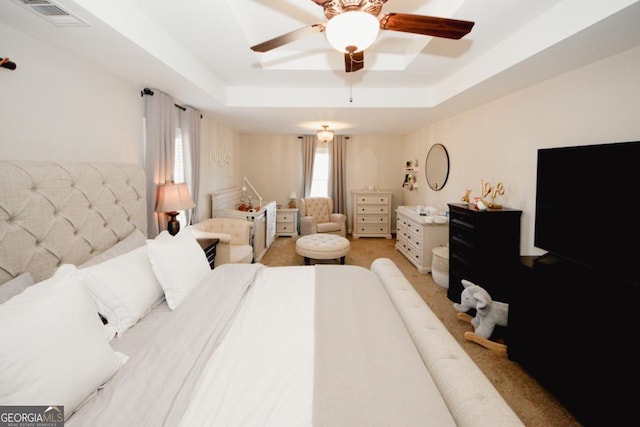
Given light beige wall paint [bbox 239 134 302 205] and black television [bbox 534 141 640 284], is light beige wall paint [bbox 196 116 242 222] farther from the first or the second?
Answer: black television [bbox 534 141 640 284]

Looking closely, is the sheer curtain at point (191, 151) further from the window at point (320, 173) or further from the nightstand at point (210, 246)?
the window at point (320, 173)

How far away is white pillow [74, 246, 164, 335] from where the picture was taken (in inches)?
52.1

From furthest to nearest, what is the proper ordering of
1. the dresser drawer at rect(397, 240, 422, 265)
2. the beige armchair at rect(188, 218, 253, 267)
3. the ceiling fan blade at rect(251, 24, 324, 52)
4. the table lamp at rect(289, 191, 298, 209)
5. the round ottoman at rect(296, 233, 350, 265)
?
1. the table lamp at rect(289, 191, 298, 209)
2. the dresser drawer at rect(397, 240, 422, 265)
3. the round ottoman at rect(296, 233, 350, 265)
4. the beige armchair at rect(188, 218, 253, 267)
5. the ceiling fan blade at rect(251, 24, 324, 52)

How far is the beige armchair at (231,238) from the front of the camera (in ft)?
9.60

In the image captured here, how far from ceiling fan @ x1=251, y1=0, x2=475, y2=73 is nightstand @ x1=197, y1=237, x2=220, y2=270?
1.94m

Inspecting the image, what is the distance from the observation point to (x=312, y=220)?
4996mm

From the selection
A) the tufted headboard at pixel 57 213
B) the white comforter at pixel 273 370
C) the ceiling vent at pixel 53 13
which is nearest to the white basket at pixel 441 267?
the white comforter at pixel 273 370

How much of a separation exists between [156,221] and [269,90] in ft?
6.76

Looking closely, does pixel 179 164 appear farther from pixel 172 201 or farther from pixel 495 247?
pixel 495 247

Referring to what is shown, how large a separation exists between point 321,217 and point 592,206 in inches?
167

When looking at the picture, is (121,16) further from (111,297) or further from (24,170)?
(111,297)

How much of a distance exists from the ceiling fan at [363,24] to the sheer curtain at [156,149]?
5.87 feet

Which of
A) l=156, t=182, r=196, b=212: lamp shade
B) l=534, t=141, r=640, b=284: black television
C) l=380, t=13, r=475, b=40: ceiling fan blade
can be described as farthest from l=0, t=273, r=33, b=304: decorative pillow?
l=534, t=141, r=640, b=284: black television

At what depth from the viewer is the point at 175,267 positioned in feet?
5.33
